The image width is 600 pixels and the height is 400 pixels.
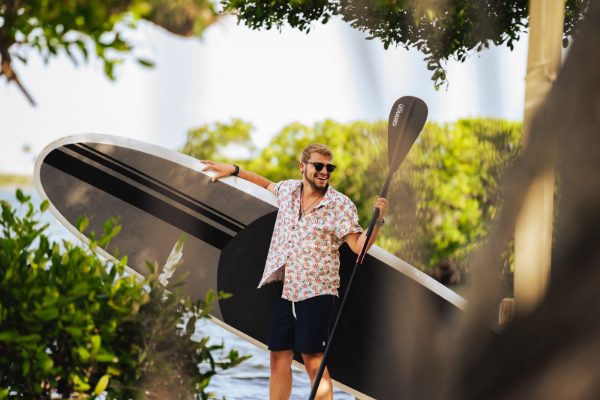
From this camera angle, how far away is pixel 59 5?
3.28ft

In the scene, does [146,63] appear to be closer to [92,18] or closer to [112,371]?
[92,18]

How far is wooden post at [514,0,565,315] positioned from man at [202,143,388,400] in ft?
3.97

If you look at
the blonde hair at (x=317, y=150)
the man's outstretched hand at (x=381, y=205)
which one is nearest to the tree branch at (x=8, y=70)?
the man's outstretched hand at (x=381, y=205)

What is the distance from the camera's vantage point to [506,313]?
791 mm

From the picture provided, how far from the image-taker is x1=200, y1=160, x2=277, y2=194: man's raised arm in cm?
284

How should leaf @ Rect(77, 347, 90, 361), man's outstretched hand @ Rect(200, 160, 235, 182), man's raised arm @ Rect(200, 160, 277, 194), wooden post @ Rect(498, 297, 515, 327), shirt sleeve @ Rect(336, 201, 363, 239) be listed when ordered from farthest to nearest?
man's outstretched hand @ Rect(200, 160, 235, 182), man's raised arm @ Rect(200, 160, 277, 194), shirt sleeve @ Rect(336, 201, 363, 239), leaf @ Rect(77, 347, 90, 361), wooden post @ Rect(498, 297, 515, 327)

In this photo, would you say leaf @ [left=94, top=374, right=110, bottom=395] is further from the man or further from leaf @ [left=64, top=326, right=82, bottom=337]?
the man

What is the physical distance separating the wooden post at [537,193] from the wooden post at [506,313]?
0.02 meters

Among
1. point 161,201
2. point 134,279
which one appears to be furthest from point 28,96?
point 161,201

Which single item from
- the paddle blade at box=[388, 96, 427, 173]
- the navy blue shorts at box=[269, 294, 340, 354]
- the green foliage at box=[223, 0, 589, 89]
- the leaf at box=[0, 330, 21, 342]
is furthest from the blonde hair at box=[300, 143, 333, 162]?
the leaf at box=[0, 330, 21, 342]

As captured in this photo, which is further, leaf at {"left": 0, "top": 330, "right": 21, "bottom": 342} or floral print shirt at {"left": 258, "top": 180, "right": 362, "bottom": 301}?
floral print shirt at {"left": 258, "top": 180, "right": 362, "bottom": 301}

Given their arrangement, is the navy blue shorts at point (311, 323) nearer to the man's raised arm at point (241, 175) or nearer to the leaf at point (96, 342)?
the man's raised arm at point (241, 175)

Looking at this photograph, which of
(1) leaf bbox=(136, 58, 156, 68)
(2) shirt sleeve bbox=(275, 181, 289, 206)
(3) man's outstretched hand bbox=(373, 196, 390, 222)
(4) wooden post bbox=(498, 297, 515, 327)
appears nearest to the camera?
(4) wooden post bbox=(498, 297, 515, 327)

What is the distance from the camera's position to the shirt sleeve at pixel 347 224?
2.26 meters
